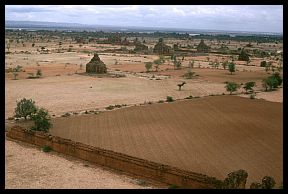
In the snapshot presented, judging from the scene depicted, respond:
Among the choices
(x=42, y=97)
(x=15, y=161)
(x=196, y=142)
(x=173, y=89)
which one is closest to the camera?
(x=15, y=161)

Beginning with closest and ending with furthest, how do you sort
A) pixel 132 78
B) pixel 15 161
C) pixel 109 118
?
pixel 15 161, pixel 109 118, pixel 132 78

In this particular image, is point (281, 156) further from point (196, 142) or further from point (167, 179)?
point (167, 179)

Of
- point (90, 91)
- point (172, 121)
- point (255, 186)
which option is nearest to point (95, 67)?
point (90, 91)

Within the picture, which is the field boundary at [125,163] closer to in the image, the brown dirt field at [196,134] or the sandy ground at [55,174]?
the sandy ground at [55,174]

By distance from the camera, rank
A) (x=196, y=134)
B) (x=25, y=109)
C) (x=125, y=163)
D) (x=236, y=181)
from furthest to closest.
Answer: (x=25, y=109) < (x=196, y=134) < (x=125, y=163) < (x=236, y=181)

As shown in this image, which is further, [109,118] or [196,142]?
[109,118]

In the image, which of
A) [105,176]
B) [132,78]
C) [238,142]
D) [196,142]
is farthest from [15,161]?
[132,78]

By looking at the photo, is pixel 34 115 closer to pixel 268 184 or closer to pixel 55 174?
pixel 55 174
